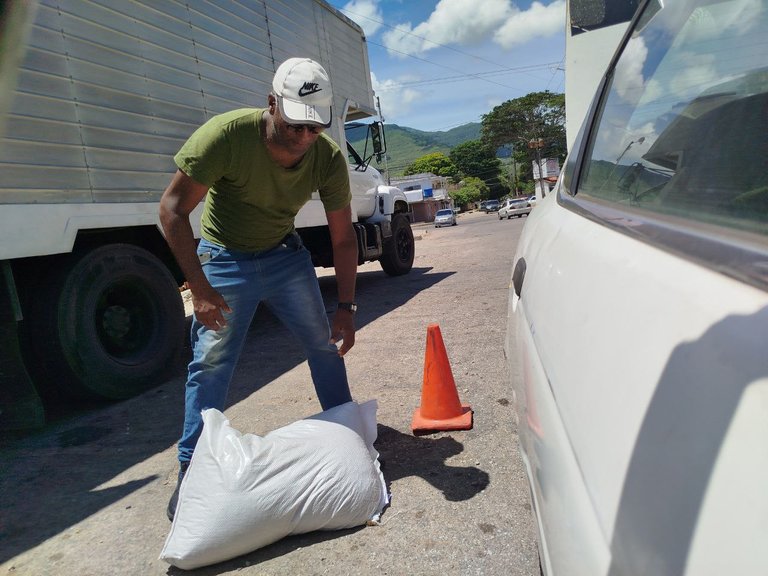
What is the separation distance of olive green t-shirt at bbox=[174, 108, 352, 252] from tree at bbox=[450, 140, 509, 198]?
278ft

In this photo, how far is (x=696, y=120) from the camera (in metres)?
1.13

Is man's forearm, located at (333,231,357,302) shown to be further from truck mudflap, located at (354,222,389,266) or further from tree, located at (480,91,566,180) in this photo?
tree, located at (480,91,566,180)

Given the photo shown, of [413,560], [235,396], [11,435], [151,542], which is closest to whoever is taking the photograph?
[413,560]

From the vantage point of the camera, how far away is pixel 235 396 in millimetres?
4117

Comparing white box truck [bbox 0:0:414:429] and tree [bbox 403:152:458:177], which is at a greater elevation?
tree [bbox 403:152:458:177]

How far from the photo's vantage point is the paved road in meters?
2.08

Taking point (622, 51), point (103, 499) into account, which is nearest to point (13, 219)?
point (103, 499)

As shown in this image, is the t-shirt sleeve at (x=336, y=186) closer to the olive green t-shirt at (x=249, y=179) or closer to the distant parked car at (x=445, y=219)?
the olive green t-shirt at (x=249, y=179)

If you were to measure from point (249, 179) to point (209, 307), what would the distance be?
0.57 m

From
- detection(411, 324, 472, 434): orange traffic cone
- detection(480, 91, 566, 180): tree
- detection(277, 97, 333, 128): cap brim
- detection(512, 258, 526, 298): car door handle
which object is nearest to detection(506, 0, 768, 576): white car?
detection(512, 258, 526, 298): car door handle

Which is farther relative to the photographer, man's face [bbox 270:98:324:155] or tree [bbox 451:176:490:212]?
tree [bbox 451:176:490:212]

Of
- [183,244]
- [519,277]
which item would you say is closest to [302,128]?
[183,244]

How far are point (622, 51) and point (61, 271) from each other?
Answer: 144 inches

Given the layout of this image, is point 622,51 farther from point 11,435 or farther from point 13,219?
point 11,435
